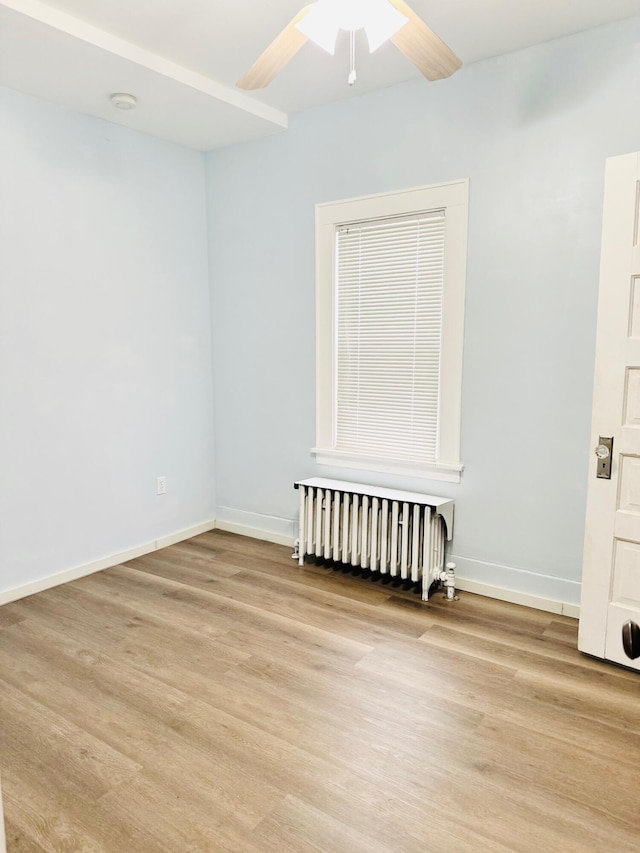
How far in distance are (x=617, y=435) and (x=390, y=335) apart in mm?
1480

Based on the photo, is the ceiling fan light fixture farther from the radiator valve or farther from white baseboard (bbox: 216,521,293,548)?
white baseboard (bbox: 216,521,293,548)

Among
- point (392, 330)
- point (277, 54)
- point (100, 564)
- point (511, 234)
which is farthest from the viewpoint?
point (100, 564)

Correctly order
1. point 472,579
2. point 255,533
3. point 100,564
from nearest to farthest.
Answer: point 472,579, point 100,564, point 255,533

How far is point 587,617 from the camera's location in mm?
2605

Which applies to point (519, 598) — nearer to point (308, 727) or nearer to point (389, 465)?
point (389, 465)

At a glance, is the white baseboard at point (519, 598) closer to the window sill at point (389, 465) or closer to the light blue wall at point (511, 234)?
the light blue wall at point (511, 234)

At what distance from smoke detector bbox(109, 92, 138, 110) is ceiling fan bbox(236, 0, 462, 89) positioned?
1463mm

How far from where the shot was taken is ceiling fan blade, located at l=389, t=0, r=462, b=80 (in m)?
1.89

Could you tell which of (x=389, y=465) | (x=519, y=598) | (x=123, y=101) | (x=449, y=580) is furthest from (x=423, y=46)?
(x=519, y=598)

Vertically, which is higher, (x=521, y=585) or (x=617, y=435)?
(x=617, y=435)

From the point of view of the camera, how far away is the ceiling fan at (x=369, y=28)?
1.89 m

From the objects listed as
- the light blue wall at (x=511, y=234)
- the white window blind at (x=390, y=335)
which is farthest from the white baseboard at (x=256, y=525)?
the white window blind at (x=390, y=335)

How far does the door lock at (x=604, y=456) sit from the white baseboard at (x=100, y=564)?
9.52 ft

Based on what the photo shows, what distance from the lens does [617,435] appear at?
8.09 feet
